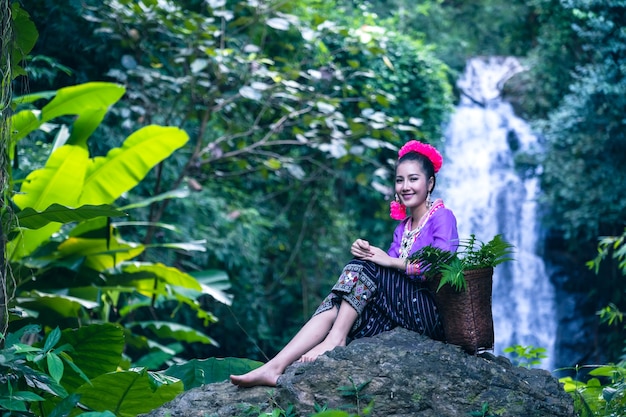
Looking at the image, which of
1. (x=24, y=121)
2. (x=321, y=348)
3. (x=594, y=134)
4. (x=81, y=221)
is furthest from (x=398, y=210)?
(x=594, y=134)

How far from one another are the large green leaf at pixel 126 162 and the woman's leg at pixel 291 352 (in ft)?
8.40

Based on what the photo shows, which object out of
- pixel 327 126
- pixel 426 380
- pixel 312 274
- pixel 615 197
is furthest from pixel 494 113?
pixel 426 380

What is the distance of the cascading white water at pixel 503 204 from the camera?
1225 cm

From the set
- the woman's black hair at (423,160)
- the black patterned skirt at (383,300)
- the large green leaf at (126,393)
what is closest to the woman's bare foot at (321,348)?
the black patterned skirt at (383,300)

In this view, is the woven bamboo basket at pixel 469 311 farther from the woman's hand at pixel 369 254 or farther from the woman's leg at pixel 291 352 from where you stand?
the woman's leg at pixel 291 352

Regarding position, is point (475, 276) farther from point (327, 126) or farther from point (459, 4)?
point (459, 4)

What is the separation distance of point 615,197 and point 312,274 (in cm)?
418

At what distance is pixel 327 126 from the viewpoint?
6.85 meters

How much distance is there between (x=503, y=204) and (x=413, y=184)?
9.75m

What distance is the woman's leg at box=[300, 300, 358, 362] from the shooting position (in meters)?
3.23

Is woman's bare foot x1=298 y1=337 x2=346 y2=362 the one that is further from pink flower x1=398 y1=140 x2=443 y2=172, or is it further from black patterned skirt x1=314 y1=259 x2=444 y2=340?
pink flower x1=398 y1=140 x2=443 y2=172

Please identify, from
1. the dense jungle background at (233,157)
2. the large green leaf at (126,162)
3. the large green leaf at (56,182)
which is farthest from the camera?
the large green leaf at (126,162)

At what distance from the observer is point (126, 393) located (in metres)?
3.25

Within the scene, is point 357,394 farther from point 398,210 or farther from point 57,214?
point 57,214
